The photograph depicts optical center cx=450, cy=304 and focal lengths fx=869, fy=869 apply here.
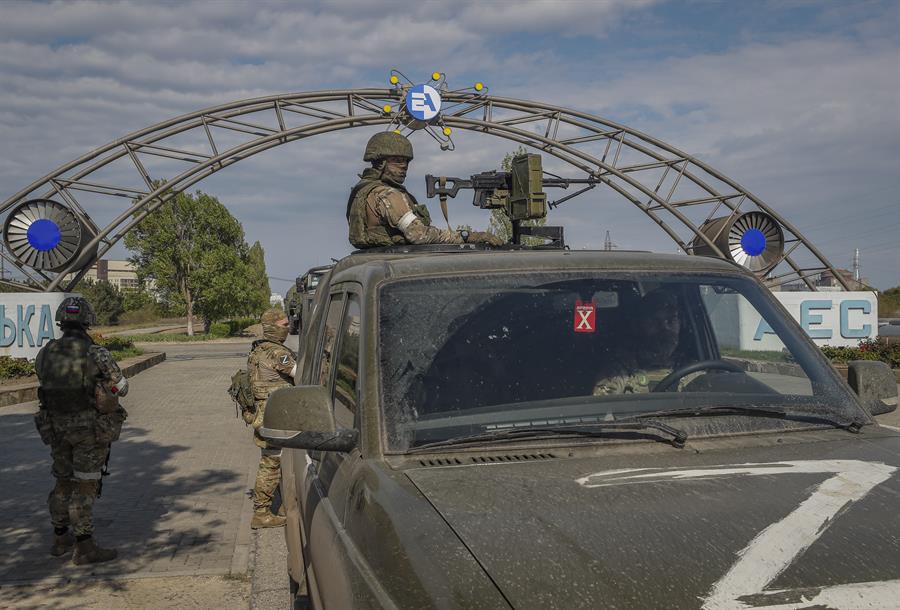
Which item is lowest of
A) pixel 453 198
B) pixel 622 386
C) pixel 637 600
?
pixel 637 600

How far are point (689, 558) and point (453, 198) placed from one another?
5528 millimetres

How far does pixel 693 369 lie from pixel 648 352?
216 millimetres

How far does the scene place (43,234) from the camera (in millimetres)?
19469

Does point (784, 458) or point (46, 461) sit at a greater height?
point (784, 458)

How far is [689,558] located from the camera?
1950 mm

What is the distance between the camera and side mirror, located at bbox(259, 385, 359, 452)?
2.74 meters

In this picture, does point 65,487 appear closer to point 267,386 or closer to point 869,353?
point 267,386

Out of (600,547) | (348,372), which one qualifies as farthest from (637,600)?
(348,372)

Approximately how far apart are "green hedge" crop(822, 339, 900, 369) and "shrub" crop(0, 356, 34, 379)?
17311 mm

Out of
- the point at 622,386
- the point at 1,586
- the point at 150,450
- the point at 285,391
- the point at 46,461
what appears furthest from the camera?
the point at 150,450

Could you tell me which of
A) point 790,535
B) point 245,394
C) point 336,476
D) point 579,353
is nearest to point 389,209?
point 245,394

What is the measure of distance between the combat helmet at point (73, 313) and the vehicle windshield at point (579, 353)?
4.02 m

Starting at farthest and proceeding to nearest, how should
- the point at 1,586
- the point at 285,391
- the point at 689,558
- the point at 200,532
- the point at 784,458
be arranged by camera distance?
the point at 200,532
the point at 1,586
the point at 285,391
the point at 784,458
the point at 689,558

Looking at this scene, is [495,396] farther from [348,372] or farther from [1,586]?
[1,586]
